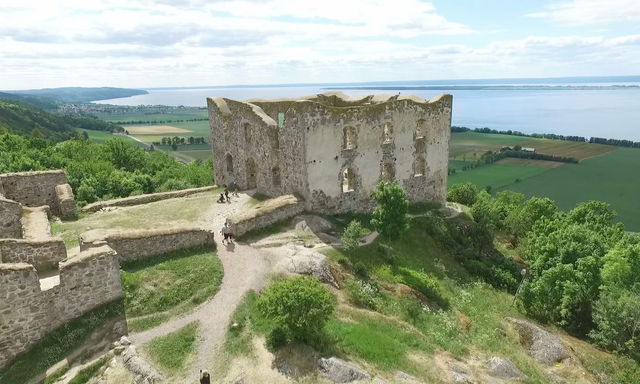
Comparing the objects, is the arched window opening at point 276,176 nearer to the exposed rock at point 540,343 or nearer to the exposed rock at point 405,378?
the exposed rock at point 540,343

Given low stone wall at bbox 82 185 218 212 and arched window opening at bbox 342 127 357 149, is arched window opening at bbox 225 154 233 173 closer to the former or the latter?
low stone wall at bbox 82 185 218 212

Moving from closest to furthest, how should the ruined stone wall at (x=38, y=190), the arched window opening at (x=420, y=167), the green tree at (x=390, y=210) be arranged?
1. the green tree at (x=390, y=210)
2. the ruined stone wall at (x=38, y=190)
3. the arched window opening at (x=420, y=167)

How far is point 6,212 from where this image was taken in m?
22.3

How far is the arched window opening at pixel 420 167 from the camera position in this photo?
110 ft

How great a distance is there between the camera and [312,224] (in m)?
27.3

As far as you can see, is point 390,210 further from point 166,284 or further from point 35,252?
point 35,252

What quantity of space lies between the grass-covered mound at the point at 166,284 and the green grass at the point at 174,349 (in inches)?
45.7

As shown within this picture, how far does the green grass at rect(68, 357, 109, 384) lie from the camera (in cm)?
1509

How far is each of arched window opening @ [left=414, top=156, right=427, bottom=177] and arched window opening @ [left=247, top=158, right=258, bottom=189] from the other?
11.7m

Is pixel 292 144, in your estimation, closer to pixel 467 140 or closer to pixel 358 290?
pixel 358 290

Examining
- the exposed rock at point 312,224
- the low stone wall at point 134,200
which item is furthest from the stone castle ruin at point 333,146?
the low stone wall at point 134,200

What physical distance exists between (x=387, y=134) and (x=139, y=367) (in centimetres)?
2188

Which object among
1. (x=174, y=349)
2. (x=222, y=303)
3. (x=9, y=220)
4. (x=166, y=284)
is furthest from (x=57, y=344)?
(x=9, y=220)

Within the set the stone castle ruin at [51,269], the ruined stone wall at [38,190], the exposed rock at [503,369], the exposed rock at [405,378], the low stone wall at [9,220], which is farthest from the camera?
the ruined stone wall at [38,190]
